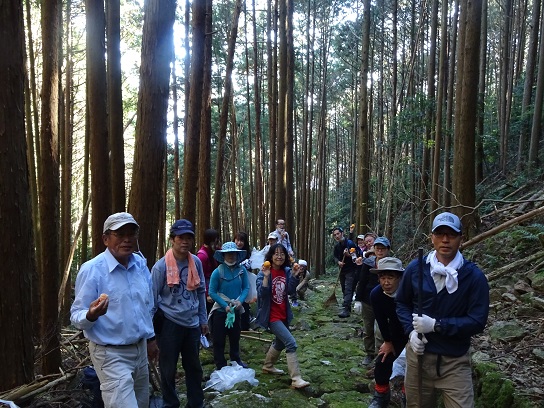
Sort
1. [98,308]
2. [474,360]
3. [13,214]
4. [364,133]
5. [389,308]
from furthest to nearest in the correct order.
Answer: [364,133]
[474,360]
[389,308]
[13,214]
[98,308]

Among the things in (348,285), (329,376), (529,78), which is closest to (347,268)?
(348,285)

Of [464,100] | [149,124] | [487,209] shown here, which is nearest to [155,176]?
[149,124]

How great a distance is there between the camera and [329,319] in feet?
34.8

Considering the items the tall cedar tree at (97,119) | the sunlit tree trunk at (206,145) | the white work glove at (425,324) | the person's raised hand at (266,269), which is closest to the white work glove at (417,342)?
the white work glove at (425,324)

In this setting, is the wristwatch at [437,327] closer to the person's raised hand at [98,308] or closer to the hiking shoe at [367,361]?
the person's raised hand at [98,308]

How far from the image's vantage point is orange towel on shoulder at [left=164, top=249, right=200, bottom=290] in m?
4.54

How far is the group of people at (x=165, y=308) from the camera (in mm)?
3230

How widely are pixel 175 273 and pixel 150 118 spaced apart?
1930mm

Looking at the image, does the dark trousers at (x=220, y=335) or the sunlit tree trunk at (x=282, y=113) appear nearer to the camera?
the dark trousers at (x=220, y=335)

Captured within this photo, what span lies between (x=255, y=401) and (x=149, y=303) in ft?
6.86

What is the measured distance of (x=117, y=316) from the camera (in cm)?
327

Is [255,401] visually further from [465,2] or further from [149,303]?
[465,2]

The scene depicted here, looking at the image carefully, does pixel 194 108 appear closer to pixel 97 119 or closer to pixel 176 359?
pixel 97 119

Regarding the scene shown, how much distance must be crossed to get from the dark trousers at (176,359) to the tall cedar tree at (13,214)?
4.09ft
